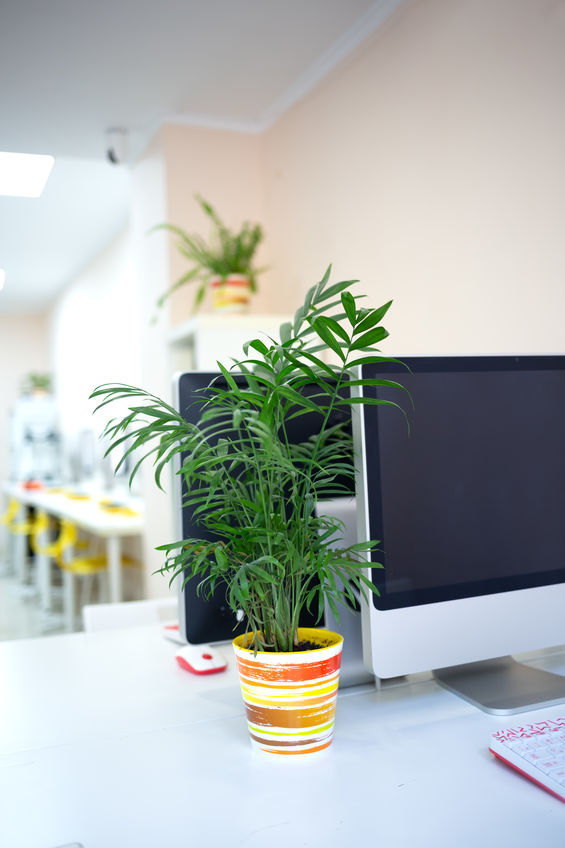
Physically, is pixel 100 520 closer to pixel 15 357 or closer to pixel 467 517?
pixel 15 357

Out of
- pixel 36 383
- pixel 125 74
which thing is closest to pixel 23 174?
pixel 125 74

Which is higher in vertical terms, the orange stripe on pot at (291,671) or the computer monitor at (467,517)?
the computer monitor at (467,517)

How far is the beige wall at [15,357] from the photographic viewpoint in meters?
4.53

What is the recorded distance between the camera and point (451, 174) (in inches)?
87.3

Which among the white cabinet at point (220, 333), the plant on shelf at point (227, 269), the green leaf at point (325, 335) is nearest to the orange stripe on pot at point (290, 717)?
the green leaf at point (325, 335)

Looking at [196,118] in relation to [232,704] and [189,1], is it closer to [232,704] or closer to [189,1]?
[189,1]

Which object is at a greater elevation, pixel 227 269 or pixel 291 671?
pixel 227 269

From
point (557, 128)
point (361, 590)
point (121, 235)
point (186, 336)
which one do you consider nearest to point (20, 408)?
point (121, 235)

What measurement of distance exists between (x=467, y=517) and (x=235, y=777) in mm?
490

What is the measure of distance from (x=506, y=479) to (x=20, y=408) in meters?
6.35

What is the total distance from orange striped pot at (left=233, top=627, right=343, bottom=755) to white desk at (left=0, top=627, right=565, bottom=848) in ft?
0.08

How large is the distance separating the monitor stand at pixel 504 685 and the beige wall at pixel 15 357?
3.39 meters

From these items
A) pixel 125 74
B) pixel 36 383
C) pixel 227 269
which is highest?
pixel 125 74

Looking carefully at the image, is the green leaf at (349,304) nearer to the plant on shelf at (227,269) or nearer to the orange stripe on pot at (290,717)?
the orange stripe on pot at (290,717)
